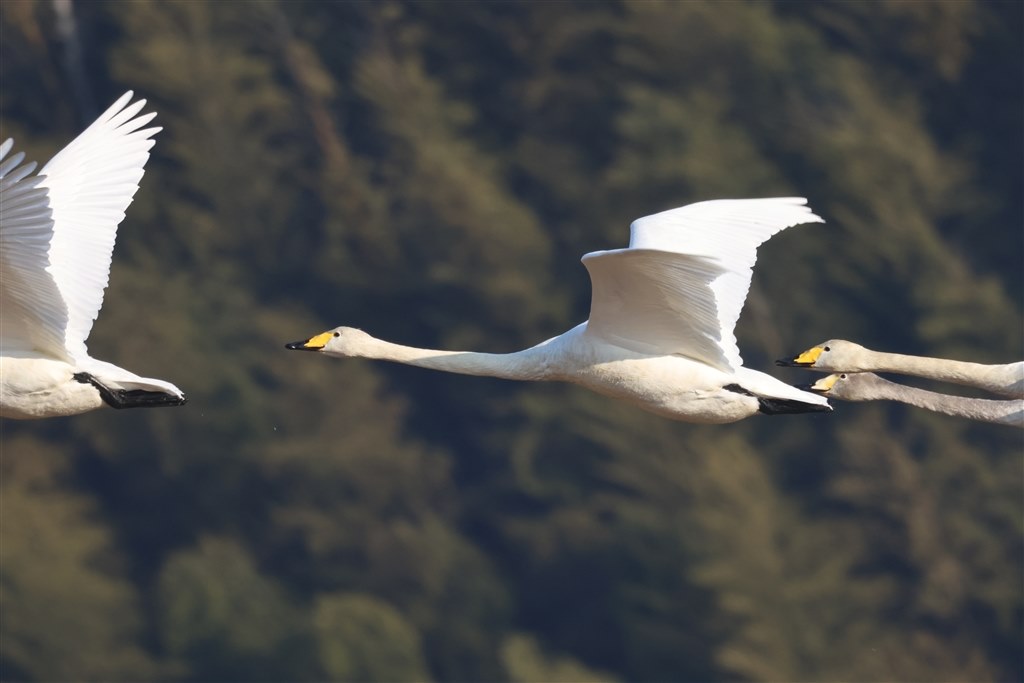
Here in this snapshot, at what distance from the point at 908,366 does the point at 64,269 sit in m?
4.88

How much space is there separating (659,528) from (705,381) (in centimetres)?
2503

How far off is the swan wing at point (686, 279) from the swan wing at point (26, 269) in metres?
2.66

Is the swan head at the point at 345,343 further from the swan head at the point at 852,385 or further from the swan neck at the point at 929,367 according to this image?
the swan neck at the point at 929,367

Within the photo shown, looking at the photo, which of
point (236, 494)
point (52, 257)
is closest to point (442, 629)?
point (236, 494)

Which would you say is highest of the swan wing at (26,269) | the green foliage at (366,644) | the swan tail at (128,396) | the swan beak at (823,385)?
the swan beak at (823,385)

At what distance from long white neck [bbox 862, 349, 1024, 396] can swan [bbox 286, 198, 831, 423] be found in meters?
1.01

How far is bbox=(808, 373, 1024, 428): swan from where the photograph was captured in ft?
40.7

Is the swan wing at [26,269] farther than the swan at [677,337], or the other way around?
the swan at [677,337]

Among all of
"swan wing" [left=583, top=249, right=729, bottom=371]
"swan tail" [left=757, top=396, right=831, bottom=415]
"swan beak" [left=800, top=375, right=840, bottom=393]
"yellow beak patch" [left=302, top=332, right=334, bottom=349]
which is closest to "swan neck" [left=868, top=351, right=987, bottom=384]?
"swan beak" [left=800, top=375, right=840, bottom=393]

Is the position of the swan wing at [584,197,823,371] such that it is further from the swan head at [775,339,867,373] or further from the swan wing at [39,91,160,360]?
the swan wing at [39,91,160,360]

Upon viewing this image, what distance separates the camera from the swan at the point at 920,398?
1241 cm

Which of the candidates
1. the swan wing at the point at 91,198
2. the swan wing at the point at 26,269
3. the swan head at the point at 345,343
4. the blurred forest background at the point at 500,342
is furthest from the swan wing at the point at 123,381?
the blurred forest background at the point at 500,342

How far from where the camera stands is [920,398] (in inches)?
504

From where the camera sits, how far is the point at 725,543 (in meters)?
34.8
